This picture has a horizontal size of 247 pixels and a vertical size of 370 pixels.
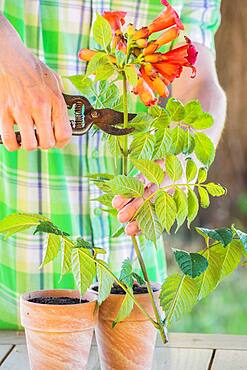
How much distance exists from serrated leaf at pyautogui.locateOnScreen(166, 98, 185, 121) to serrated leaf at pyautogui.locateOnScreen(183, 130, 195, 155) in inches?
0.9

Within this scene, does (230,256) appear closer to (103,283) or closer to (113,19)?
(103,283)

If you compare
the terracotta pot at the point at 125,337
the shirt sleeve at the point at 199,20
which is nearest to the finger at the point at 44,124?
the terracotta pot at the point at 125,337

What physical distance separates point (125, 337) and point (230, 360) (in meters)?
0.26

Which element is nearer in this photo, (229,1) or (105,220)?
(105,220)

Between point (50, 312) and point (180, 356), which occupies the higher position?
point (50, 312)

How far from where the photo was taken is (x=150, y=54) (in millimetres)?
1188

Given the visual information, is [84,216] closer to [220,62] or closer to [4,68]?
[4,68]

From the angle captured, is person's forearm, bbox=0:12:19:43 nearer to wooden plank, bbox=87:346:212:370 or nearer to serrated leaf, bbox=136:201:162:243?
serrated leaf, bbox=136:201:162:243

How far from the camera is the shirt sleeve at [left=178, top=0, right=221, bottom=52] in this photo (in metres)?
1.89

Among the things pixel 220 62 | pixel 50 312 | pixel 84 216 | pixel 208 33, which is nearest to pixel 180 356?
pixel 50 312

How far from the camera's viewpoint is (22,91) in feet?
4.31

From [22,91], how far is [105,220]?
0.58 meters

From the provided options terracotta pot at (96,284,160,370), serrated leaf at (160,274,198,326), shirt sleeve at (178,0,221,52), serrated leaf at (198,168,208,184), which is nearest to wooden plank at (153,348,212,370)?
terracotta pot at (96,284,160,370)

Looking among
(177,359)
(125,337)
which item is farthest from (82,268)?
(177,359)
